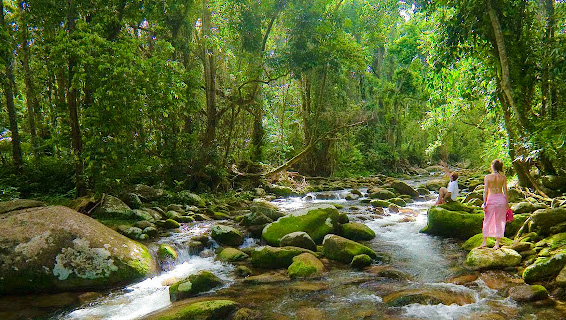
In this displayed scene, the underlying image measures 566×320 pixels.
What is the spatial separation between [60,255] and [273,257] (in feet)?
11.2

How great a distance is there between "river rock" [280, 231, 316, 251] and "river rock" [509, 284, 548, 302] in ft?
11.7

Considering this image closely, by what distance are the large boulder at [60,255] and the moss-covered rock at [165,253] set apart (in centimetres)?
42

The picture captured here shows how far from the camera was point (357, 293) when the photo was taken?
16.5ft

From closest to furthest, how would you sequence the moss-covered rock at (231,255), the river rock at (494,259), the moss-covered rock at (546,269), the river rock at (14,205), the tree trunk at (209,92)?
the moss-covered rock at (546,269) → the river rock at (494,259) → the river rock at (14,205) → the moss-covered rock at (231,255) → the tree trunk at (209,92)

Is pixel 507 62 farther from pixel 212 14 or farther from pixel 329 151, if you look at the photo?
pixel 329 151

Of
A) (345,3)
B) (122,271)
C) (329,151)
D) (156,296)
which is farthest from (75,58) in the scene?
(345,3)

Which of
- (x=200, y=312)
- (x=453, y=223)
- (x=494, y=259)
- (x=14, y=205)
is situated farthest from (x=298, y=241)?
(x=14, y=205)

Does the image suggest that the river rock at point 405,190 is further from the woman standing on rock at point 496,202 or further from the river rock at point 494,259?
the river rock at point 494,259

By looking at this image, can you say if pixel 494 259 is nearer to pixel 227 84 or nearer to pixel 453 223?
pixel 453 223

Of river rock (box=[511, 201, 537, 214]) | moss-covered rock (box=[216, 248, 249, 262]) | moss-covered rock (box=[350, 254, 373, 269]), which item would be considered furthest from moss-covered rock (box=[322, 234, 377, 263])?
river rock (box=[511, 201, 537, 214])

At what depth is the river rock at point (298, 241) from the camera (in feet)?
23.1

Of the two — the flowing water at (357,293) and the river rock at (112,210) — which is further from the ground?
the river rock at (112,210)

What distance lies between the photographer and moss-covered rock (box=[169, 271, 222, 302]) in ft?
16.4

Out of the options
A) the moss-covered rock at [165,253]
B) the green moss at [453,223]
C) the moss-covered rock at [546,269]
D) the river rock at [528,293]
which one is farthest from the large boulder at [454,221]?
the moss-covered rock at [165,253]
